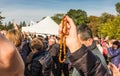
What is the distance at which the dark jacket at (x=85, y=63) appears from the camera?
2.77 metres

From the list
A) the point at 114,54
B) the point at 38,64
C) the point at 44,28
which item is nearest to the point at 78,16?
the point at 44,28

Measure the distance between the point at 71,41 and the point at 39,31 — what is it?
25561mm

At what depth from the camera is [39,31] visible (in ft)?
92.7

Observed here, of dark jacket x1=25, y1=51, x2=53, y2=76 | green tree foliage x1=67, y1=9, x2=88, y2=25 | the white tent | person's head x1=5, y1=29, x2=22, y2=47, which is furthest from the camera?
green tree foliage x1=67, y1=9, x2=88, y2=25

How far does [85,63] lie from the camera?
2.84 meters

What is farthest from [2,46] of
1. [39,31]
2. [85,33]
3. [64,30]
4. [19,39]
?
[39,31]

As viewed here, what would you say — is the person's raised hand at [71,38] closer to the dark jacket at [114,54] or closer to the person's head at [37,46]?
the person's head at [37,46]

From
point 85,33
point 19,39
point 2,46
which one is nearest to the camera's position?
point 2,46

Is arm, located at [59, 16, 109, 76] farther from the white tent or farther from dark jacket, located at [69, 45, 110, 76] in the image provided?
the white tent

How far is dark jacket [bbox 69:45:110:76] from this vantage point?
2.77 meters

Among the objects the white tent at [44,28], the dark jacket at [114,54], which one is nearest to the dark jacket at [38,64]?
the dark jacket at [114,54]

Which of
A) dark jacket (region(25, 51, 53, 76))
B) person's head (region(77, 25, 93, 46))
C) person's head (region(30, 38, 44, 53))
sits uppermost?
person's head (region(77, 25, 93, 46))

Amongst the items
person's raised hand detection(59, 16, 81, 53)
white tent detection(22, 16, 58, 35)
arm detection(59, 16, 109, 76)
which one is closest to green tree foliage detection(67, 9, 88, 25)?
white tent detection(22, 16, 58, 35)

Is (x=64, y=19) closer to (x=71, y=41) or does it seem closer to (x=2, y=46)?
(x=71, y=41)
